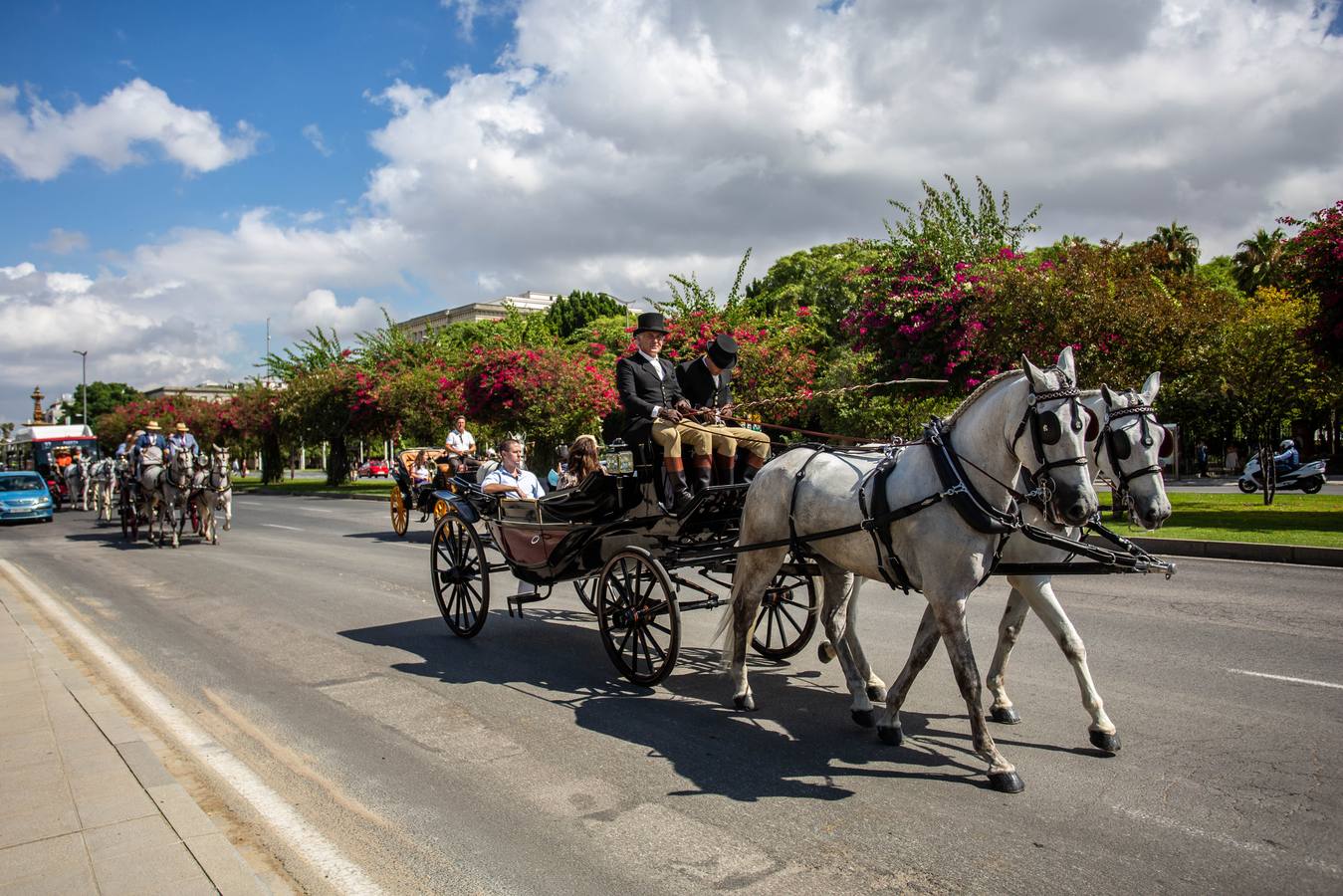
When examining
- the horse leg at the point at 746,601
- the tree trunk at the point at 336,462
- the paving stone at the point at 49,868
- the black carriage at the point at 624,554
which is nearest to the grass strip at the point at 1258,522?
the black carriage at the point at 624,554

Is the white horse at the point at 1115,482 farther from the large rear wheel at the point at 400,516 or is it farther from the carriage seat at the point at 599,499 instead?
the large rear wheel at the point at 400,516

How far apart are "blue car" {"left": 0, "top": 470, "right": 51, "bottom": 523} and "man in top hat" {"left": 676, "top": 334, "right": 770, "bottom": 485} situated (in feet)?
80.8

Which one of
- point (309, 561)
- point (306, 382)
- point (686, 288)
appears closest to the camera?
point (309, 561)

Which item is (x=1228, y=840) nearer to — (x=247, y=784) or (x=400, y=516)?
(x=247, y=784)

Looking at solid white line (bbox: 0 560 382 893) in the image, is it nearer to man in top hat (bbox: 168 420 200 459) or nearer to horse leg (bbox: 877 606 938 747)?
horse leg (bbox: 877 606 938 747)

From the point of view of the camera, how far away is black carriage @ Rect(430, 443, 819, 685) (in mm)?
6492

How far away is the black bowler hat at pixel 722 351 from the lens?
6.91 meters

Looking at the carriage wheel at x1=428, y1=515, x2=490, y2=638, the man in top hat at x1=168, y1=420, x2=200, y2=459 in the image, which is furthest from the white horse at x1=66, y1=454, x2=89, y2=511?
the carriage wheel at x1=428, y1=515, x2=490, y2=638

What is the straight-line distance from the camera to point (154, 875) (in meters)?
3.54

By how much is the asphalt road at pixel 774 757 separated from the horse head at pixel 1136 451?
136cm

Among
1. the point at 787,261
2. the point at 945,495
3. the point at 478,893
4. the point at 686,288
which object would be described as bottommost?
the point at 478,893

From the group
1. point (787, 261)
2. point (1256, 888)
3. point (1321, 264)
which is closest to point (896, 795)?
point (1256, 888)

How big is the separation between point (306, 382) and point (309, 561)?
28.8m

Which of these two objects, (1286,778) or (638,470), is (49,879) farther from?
(1286,778)
